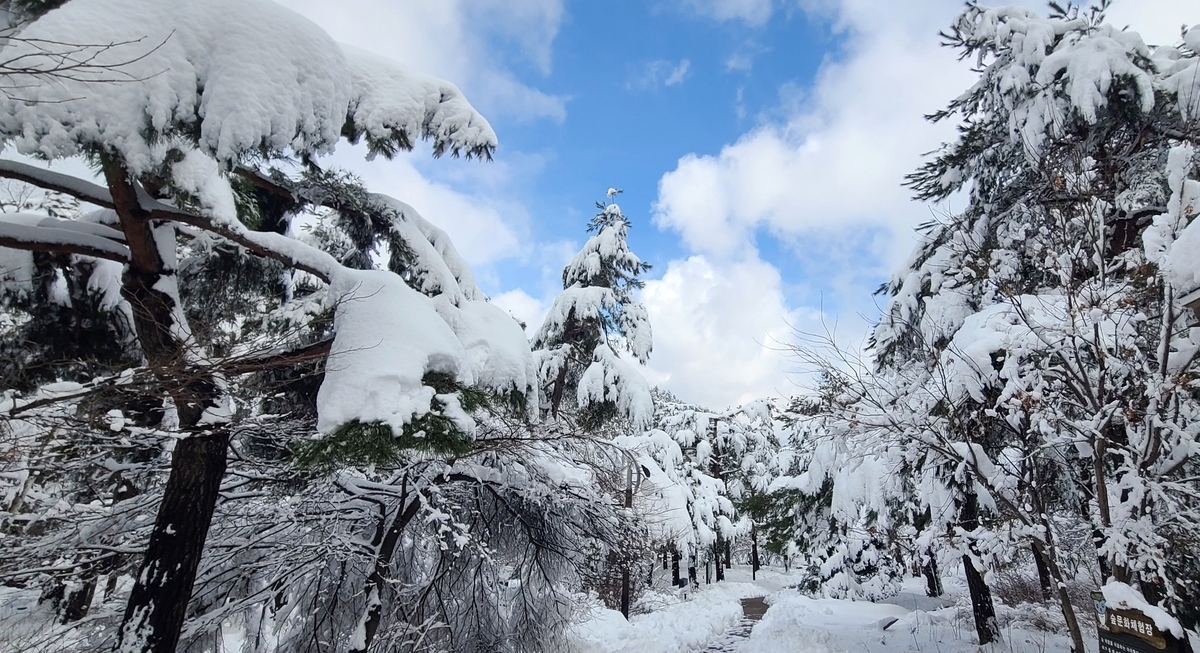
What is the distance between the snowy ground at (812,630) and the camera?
8.87 metres

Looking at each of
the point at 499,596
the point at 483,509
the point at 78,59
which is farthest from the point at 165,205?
the point at 499,596

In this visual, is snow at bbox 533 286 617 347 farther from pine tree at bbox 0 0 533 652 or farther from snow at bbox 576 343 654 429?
pine tree at bbox 0 0 533 652

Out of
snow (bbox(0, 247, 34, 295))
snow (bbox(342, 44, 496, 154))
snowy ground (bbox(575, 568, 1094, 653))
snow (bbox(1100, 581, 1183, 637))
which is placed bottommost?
snowy ground (bbox(575, 568, 1094, 653))

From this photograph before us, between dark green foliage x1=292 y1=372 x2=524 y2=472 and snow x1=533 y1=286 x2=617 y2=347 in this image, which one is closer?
dark green foliage x1=292 y1=372 x2=524 y2=472

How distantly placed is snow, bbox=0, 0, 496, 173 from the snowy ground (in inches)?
333

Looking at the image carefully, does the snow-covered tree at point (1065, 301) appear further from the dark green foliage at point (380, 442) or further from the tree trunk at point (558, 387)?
the tree trunk at point (558, 387)

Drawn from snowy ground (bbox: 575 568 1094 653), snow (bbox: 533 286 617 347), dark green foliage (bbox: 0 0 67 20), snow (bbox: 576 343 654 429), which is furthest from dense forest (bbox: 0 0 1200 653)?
snow (bbox: 533 286 617 347)

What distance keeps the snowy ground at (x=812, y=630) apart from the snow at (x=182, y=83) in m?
8.45

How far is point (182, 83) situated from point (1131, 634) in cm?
737

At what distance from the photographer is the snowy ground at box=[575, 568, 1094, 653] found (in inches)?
349

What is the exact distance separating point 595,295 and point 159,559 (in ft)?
31.3

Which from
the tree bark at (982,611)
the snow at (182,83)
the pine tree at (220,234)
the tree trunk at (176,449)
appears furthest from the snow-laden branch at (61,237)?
the tree bark at (982,611)

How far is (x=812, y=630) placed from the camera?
1085 centimetres

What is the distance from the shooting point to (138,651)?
295cm
